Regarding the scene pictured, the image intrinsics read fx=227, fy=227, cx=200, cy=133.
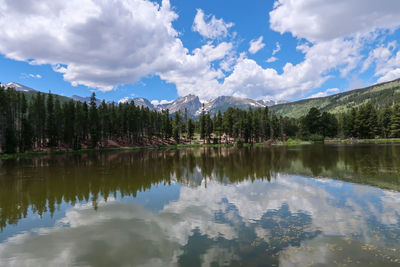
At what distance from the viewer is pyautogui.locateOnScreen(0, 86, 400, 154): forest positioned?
2908 inches

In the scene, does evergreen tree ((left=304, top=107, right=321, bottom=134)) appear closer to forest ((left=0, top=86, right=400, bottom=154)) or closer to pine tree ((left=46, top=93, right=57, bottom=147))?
forest ((left=0, top=86, right=400, bottom=154))

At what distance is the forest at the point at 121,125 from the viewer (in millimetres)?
73875

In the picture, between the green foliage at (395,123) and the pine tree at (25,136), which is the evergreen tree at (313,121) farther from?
the pine tree at (25,136)

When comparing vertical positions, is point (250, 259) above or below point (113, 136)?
below

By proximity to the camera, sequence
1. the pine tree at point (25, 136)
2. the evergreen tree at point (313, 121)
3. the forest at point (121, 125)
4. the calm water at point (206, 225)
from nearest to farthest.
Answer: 1. the calm water at point (206, 225)
2. the pine tree at point (25, 136)
3. the forest at point (121, 125)
4. the evergreen tree at point (313, 121)

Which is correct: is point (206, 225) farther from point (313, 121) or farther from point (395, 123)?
point (313, 121)

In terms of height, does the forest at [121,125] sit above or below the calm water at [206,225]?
above

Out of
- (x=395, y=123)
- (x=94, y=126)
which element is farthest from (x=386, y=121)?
(x=94, y=126)

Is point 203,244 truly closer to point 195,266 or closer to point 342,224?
point 195,266

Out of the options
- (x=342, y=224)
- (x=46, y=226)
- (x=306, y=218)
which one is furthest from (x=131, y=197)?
(x=342, y=224)

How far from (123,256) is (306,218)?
9.94m

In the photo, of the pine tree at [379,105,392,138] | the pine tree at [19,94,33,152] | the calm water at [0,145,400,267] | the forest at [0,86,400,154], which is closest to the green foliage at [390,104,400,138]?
the forest at [0,86,400,154]

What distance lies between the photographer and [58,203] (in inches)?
695

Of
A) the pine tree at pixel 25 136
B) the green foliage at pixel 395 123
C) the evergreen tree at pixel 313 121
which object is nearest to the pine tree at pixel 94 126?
the pine tree at pixel 25 136
